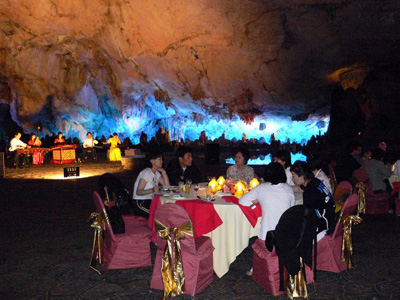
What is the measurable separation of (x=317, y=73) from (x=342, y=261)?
48.9 ft

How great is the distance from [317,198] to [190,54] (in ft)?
46.9

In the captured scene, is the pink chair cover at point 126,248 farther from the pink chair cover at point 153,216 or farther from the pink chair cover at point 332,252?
the pink chair cover at point 332,252

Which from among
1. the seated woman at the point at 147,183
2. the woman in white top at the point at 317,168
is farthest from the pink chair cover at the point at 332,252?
the seated woman at the point at 147,183

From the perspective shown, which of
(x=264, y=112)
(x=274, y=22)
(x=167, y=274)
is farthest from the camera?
(x=264, y=112)

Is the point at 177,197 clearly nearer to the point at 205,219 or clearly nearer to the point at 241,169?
the point at 205,219

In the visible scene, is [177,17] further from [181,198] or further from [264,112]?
[181,198]

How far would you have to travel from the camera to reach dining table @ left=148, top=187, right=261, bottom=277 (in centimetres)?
378

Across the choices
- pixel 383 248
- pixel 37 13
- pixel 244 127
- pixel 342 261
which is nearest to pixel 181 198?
pixel 342 261

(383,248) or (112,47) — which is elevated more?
(112,47)

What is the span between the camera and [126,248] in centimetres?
395

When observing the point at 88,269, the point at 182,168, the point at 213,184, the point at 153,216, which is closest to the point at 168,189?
the point at 153,216

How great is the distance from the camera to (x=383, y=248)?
4.65 metres

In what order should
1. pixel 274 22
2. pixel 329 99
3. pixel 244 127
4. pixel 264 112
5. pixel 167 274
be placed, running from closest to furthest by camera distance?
pixel 167 274
pixel 274 22
pixel 329 99
pixel 264 112
pixel 244 127

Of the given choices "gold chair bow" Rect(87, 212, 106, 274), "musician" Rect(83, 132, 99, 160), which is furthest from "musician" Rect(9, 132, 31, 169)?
"gold chair bow" Rect(87, 212, 106, 274)
